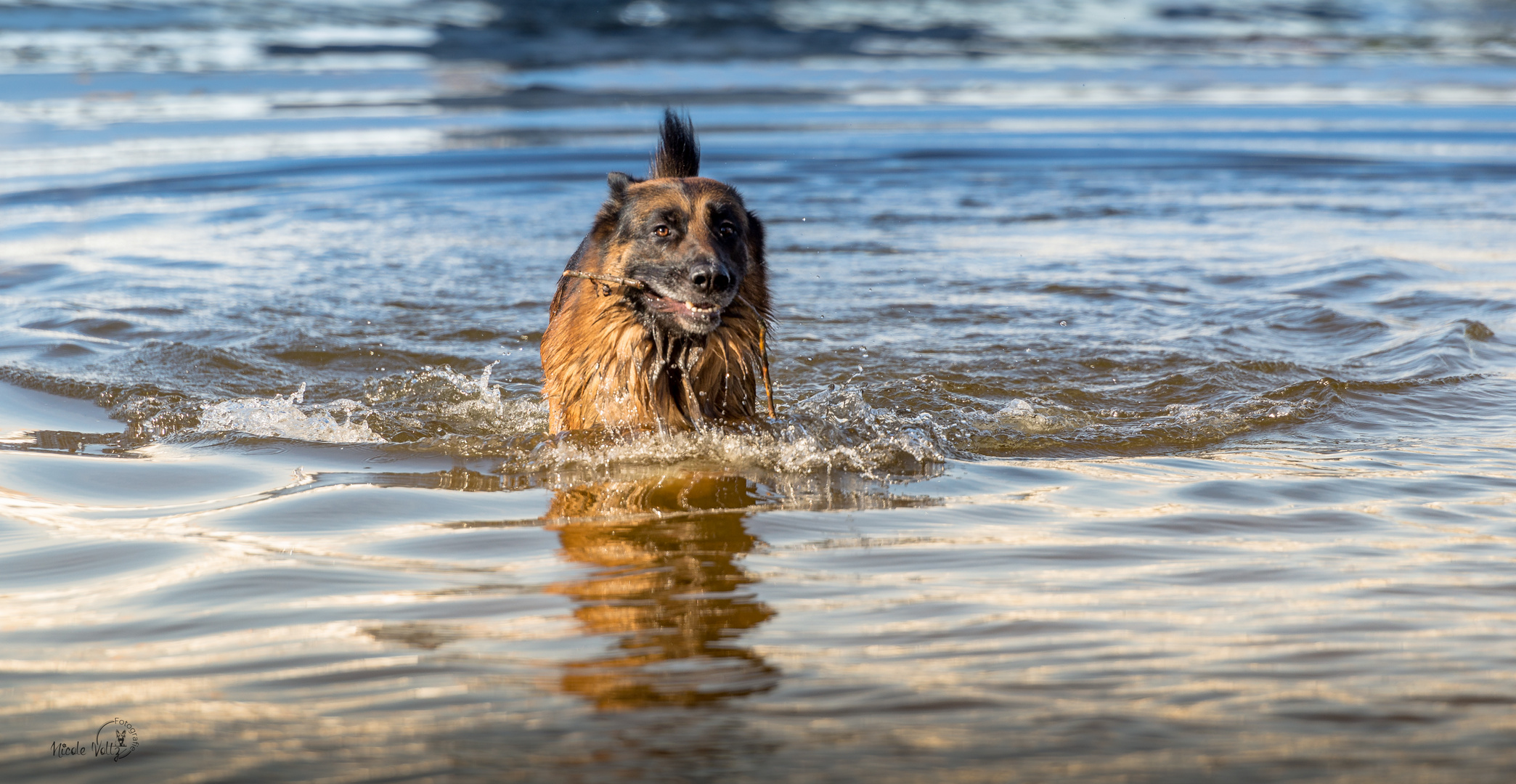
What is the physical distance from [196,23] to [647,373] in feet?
75.3

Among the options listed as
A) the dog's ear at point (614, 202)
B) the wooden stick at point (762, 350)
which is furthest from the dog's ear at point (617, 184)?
the wooden stick at point (762, 350)

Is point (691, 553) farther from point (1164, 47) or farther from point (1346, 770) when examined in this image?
point (1164, 47)

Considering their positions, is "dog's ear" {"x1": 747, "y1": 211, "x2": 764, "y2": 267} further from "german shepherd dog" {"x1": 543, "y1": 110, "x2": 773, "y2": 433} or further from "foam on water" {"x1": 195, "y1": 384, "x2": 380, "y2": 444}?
"foam on water" {"x1": 195, "y1": 384, "x2": 380, "y2": 444}

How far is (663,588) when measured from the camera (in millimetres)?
3703

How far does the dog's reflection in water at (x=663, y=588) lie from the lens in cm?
302

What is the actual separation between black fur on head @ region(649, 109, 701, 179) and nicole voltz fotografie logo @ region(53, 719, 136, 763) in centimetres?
384

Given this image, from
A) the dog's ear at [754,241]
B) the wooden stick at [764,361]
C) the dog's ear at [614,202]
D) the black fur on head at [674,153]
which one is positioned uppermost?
the black fur on head at [674,153]

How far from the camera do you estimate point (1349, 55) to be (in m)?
24.4

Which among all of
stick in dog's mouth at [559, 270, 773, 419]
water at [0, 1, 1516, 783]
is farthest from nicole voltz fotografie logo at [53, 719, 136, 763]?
stick in dog's mouth at [559, 270, 773, 419]

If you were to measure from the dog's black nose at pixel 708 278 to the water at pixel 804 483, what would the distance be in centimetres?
64

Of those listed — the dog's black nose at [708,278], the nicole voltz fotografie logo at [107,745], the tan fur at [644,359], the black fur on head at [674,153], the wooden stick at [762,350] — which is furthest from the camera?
the black fur on head at [674,153]

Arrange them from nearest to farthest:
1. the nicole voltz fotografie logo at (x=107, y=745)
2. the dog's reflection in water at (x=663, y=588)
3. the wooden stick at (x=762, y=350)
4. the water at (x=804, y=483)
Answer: the nicole voltz fotografie logo at (x=107, y=745)
the water at (x=804, y=483)
the dog's reflection in water at (x=663, y=588)
the wooden stick at (x=762, y=350)

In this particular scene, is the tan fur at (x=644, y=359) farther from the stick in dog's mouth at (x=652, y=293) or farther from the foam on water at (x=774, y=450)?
the foam on water at (x=774, y=450)

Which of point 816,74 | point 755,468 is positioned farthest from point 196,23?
point 755,468
